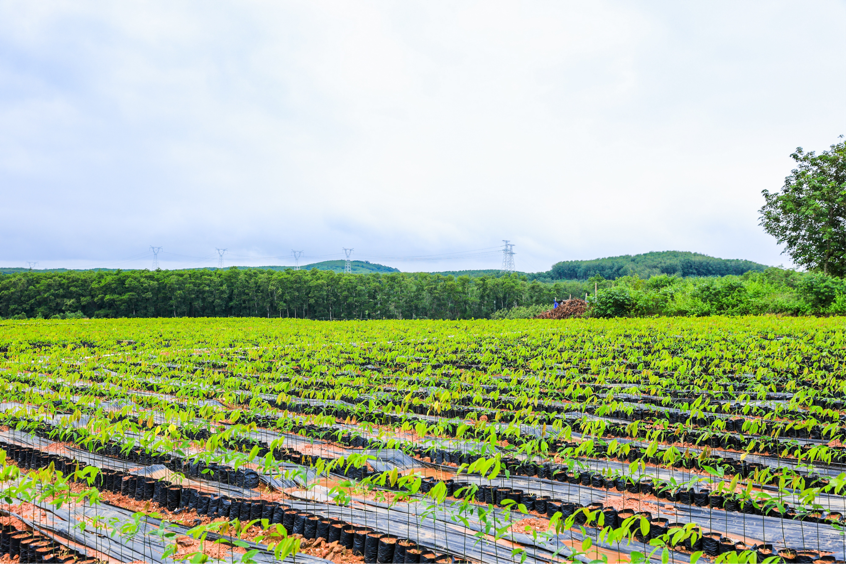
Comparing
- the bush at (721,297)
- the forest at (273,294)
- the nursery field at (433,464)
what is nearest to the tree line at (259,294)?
the forest at (273,294)

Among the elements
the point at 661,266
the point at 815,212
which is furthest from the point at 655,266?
the point at 815,212

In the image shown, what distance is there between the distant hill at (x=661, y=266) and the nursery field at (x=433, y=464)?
51.6 m

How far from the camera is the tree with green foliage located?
1966cm

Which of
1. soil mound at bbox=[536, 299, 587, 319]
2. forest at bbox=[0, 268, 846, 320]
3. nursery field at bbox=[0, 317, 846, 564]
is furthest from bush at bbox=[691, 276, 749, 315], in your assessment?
nursery field at bbox=[0, 317, 846, 564]

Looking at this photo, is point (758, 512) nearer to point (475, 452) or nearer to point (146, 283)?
point (475, 452)

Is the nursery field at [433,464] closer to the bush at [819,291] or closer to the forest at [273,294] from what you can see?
the bush at [819,291]

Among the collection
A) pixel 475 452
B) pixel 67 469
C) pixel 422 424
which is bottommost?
pixel 67 469

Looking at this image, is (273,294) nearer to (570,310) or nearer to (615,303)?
(570,310)

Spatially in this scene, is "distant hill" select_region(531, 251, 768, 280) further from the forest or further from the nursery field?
the nursery field

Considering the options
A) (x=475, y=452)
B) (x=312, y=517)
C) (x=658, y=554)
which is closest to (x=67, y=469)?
(x=312, y=517)

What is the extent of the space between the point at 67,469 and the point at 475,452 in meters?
3.44

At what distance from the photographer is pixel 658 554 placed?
8.50 ft

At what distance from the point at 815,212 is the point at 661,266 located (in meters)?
44.5

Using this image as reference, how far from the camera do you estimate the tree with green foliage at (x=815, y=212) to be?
19656 mm
